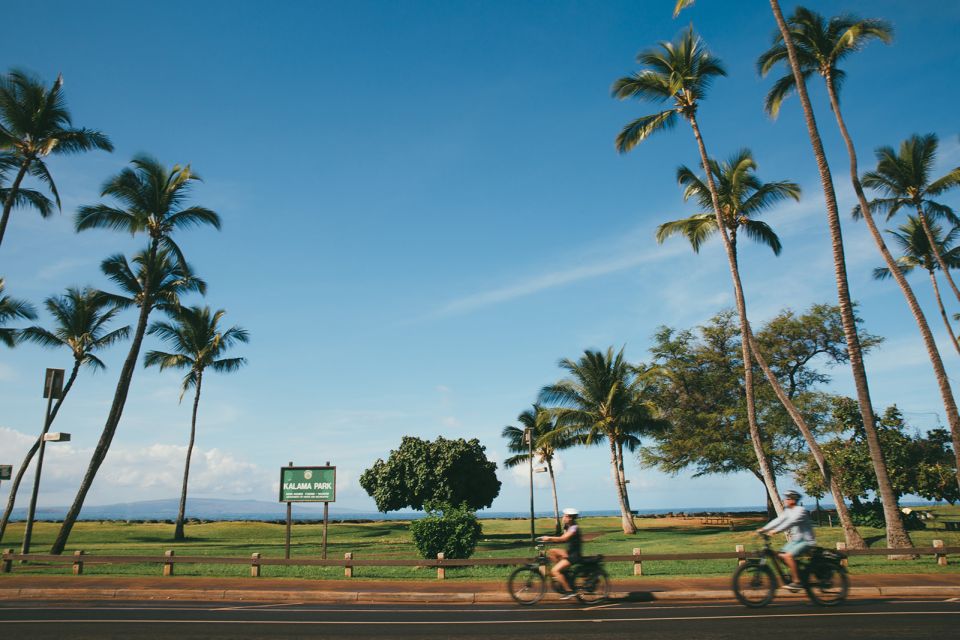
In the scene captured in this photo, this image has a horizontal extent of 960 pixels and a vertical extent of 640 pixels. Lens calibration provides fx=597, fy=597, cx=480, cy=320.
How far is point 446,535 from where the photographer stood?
2188cm

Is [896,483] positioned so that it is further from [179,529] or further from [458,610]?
[179,529]

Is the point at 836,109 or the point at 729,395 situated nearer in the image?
the point at 836,109

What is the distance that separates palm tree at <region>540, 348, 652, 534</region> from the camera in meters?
42.1

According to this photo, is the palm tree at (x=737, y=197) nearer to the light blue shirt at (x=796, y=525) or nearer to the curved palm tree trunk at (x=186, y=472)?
the light blue shirt at (x=796, y=525)

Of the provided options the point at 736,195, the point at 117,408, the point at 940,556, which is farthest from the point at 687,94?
the point at 117,408

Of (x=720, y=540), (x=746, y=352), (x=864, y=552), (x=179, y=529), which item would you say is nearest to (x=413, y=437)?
(x=179, y=529)

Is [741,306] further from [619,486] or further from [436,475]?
[436,475]

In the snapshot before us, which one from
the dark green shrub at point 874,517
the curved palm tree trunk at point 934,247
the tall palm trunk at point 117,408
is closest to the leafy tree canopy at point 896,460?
the dark green shrub at point 874,517

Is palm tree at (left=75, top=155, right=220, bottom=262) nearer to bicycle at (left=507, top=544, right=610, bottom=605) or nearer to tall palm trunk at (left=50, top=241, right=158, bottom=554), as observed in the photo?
tall palm trunk at (left=50, top=241, right=158, bottom=554)

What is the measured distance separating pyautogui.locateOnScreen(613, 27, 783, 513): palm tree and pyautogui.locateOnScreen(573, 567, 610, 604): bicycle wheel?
15.6 metres

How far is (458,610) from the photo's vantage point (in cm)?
1211

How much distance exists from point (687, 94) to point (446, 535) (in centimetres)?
2103

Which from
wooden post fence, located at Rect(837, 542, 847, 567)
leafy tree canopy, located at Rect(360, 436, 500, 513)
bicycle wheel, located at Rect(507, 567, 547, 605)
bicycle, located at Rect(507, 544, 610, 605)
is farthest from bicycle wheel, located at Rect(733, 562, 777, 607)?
leafy tree canopy, located at Rect(360, 436, 500, 513)

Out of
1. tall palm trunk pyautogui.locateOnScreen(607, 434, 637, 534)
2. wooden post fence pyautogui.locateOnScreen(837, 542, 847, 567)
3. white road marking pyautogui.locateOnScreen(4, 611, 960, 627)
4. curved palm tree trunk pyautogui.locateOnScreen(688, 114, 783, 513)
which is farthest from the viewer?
tall palm trunk pyautogui.locateOnScreen(607, 434, 637, 534)
